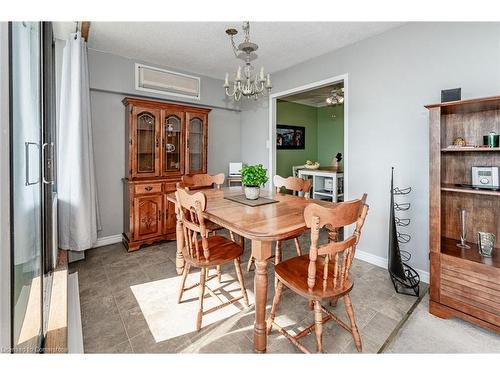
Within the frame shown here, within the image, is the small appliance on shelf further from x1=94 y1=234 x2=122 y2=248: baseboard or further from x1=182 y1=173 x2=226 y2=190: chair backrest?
x1=94 y1=234 x2=122 y2=248: baseboard

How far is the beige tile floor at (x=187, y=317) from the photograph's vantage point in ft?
5.16

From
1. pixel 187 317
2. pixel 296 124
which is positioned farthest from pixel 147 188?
pixel 296 124

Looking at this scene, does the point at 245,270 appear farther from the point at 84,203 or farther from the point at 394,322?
the point at 84,203

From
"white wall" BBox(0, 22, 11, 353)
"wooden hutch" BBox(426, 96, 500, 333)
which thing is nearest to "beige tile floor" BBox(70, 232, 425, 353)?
"wooden hutch" BBox(426, 96, 500, 333)

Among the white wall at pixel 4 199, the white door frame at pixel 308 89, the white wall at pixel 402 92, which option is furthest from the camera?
the white door frame at pixel 308 89

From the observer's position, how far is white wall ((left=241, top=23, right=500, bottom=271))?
211cm

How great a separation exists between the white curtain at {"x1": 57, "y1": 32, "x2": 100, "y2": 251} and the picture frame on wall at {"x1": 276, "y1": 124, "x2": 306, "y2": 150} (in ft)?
12.2

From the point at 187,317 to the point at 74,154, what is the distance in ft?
6.62

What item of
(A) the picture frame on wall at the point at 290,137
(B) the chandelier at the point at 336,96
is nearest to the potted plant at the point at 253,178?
(B) the chandelier at the point at 336,96

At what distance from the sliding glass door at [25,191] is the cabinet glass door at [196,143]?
2.17m

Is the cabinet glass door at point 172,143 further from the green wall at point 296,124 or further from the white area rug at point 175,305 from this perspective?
the green wall at point 296,124

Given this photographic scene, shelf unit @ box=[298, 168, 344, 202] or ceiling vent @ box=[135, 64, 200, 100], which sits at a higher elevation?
ceiling vent @ box=[135, 64, 200, 100]

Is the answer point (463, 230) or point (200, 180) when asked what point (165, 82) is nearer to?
point (200, 180)
